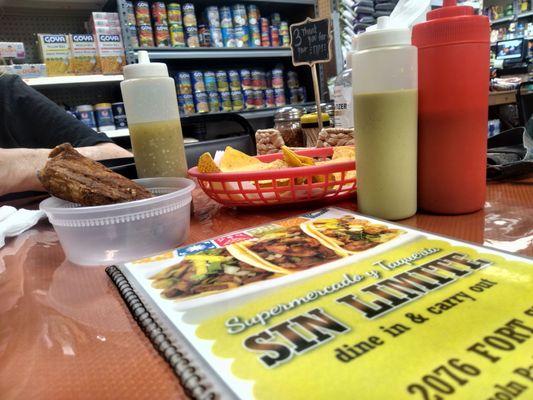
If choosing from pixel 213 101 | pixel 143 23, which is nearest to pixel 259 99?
pixel 213 101

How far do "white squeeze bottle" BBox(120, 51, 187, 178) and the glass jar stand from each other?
0.51m

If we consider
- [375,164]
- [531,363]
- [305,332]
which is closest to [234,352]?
[305,332]

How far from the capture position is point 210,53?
100 inches

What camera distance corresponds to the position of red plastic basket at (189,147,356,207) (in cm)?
60

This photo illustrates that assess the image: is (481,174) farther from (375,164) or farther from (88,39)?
(88,39)

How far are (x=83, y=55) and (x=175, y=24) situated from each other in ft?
1.89

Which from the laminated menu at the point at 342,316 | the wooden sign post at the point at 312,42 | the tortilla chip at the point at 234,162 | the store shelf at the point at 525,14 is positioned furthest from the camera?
the store shelf at the point at 525,14

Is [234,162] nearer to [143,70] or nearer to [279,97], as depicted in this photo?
[143,70]

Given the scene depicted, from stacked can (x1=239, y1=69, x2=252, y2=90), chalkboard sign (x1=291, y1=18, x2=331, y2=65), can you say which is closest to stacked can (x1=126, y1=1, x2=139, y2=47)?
stacked can (x1=239, y1=69, x2=252, y2=90)

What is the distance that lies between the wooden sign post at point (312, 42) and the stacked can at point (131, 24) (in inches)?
59.5

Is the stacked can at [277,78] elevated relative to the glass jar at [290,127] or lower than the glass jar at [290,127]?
elevated

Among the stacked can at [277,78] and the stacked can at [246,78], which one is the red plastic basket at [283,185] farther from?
the stacked can at [277,78]

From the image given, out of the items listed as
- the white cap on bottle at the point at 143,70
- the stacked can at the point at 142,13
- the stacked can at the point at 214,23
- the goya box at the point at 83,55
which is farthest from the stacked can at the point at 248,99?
the white cap on bottle at the point at 143,70

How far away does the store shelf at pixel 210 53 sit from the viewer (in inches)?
92.8
